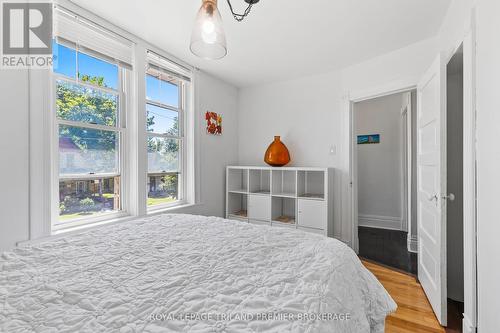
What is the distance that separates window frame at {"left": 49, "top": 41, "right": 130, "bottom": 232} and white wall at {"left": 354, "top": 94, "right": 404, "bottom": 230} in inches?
142

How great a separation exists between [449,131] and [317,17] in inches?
59.8

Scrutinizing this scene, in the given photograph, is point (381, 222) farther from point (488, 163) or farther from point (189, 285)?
point (189, 285)

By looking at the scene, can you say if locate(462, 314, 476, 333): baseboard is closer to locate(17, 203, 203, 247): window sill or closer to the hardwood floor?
the hardwood floor

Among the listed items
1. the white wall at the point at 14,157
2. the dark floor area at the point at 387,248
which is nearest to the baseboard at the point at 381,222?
the dark floor area at the point at 387,248

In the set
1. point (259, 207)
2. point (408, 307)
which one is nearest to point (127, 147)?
point (259, 207)

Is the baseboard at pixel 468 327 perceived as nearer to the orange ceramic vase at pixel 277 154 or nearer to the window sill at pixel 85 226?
the orange ceramic vase at pixel 277 154

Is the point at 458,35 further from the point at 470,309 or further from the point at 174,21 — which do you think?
the point at 174,21

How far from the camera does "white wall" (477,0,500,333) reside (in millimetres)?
1140

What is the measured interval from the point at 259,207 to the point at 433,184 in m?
2.07

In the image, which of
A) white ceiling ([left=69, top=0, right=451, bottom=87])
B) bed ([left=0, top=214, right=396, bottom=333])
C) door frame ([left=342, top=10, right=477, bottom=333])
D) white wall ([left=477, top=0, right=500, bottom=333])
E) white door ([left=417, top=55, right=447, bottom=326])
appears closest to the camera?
bed ([left=0, top=214, right=396, bottom=333])

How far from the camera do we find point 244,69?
319 cm

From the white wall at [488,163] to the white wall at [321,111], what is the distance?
133cm

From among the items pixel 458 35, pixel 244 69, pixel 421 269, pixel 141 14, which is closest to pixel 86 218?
pixel 141 14

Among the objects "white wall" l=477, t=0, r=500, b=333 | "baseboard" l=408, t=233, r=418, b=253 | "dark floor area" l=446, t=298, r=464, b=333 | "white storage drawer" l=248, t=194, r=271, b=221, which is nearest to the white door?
"dark floor area" l=446, t=298, r=464, b=333
